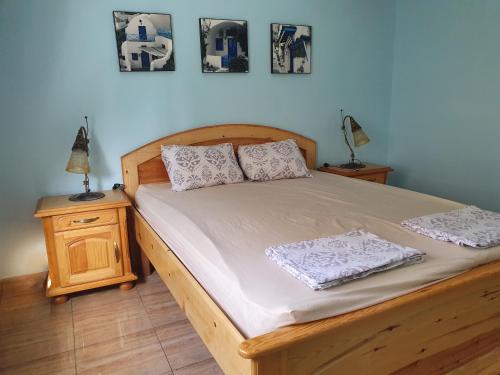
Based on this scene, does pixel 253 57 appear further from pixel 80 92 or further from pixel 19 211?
pixel 19 211

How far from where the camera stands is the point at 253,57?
117 inches

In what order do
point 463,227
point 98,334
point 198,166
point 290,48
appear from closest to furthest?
point 463,227 < point 98,334 < point 198,166 < point 290,48

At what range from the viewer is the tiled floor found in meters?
1.72

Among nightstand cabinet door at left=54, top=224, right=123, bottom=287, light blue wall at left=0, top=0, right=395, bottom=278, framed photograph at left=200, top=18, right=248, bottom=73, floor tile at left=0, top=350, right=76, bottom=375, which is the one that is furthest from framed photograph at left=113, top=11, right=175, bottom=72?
floor tile at left=0, top=350, right=76, bottom=375

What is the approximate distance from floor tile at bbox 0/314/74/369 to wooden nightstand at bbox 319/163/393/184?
87.4 inches

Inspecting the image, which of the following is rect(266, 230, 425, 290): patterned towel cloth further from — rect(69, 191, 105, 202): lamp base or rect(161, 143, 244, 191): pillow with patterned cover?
rect(69, 191, 105, 202): lamp base

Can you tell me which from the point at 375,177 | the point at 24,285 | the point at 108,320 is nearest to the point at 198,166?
the point at 108,320

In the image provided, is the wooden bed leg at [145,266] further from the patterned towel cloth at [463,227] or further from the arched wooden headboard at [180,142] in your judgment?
the patterned towel cloth at [463,227]

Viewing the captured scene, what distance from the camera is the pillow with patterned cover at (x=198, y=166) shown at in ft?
8.25

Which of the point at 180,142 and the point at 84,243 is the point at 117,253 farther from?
the point at 180,142

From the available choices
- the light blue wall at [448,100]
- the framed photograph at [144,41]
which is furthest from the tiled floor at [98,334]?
the light blue wall at [448,100]

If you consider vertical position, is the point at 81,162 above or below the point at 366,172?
above

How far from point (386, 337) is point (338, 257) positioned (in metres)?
0.29

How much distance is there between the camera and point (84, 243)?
7.53 feet
